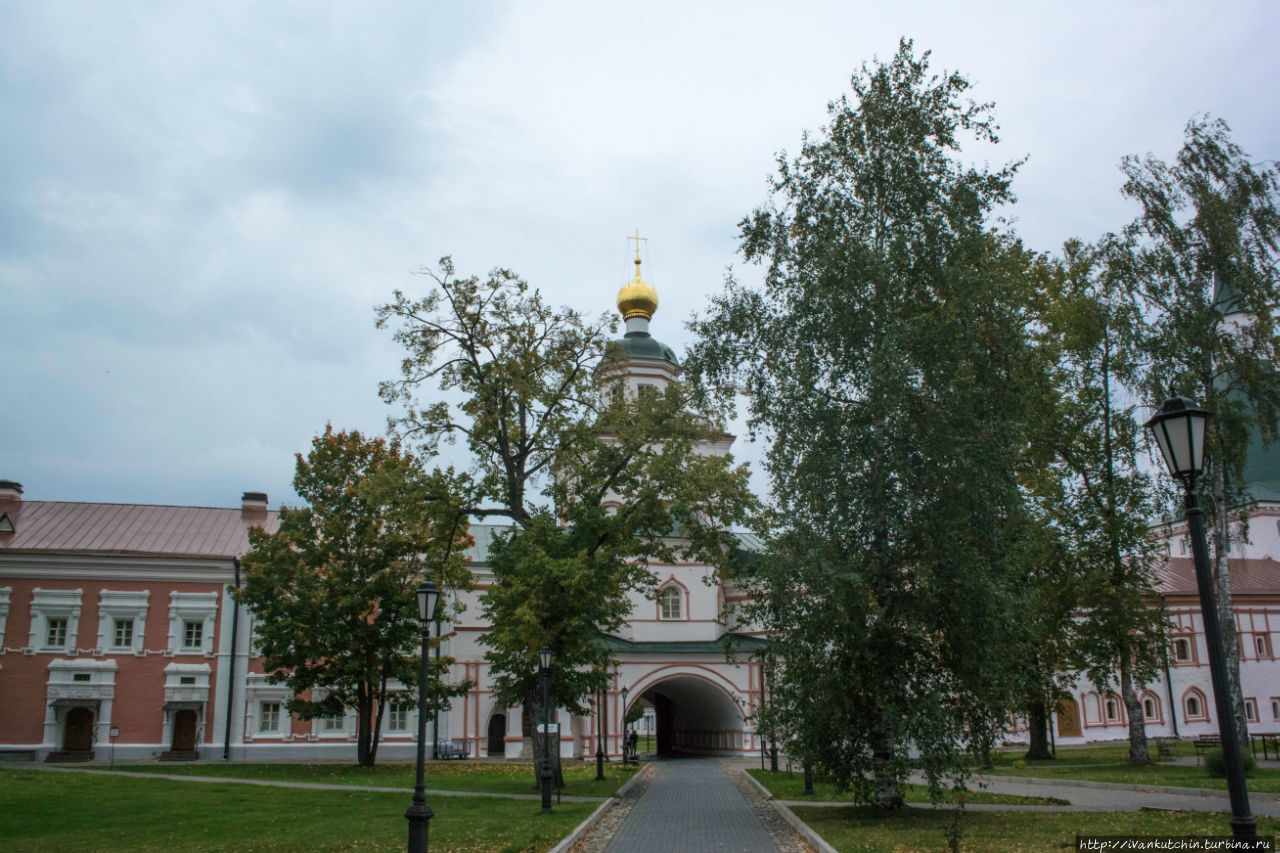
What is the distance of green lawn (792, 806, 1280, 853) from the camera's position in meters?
12.4

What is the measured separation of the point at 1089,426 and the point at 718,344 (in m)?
14.3

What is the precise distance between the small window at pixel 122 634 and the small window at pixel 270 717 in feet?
18.6

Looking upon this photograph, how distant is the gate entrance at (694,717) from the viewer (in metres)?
37.0

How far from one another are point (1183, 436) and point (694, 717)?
3721 centimetres

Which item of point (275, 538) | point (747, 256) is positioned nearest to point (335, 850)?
point (747, 256)

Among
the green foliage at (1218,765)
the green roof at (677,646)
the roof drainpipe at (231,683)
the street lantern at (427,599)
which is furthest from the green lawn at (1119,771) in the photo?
the roof drainpipe at (231,683)

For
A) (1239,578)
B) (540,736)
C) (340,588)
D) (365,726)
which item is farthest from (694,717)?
(1239,578)

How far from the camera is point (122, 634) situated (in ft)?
117

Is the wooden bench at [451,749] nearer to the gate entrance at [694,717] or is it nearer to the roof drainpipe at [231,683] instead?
the gate entrance at [694,717]

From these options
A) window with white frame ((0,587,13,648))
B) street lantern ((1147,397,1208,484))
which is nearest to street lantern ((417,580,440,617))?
street lantern ((1147,397,1208,484))

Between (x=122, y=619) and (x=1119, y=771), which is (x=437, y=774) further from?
(x=1119, y=771)

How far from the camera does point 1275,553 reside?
50938 mm

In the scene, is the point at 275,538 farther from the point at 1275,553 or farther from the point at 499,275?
the point at 1275,553

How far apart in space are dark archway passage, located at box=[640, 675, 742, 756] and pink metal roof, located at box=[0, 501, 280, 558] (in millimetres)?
18767
